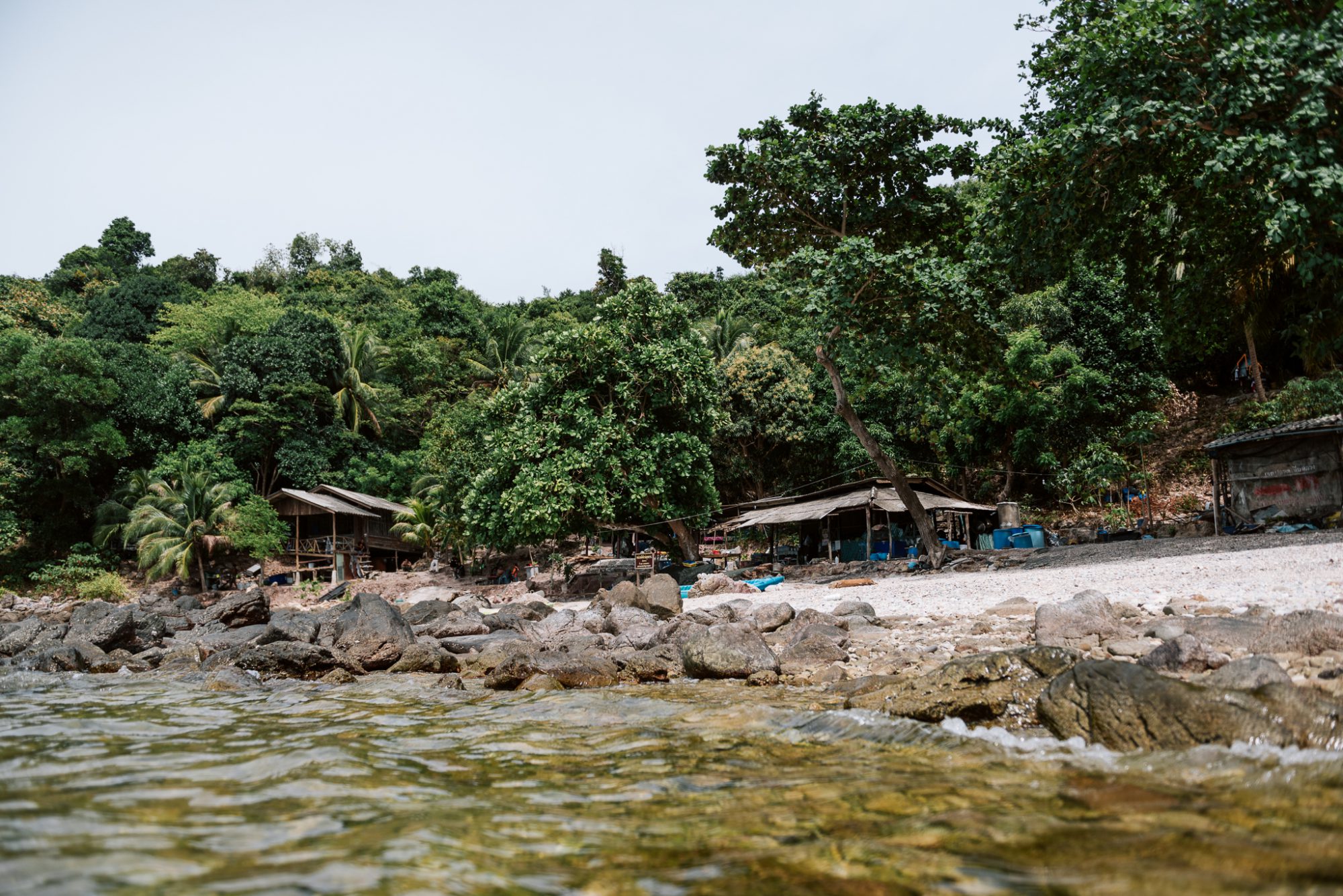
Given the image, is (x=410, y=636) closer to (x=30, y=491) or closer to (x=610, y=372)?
(x=610, y=372)

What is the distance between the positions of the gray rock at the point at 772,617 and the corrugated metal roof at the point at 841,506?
1030 centimetres

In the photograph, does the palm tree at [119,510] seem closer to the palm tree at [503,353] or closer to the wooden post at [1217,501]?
the palm tree at [503,353]

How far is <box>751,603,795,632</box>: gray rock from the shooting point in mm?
11789

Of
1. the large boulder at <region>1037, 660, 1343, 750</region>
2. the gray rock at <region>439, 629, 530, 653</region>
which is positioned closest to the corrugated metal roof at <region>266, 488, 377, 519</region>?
the gray rock at <region>439, 629, 530, 653</region>

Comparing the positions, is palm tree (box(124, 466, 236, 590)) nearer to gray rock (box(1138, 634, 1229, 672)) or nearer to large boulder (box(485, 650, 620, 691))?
large boulder (box(485, 650, 620, 691))

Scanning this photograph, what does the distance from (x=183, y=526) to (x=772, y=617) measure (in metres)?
25.1

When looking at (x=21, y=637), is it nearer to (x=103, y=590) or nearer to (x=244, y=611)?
(x=244, y=611)

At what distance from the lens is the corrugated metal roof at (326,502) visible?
3159 centimetres

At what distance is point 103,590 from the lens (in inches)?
1124

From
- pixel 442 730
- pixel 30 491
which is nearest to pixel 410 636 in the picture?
pixel 442 730

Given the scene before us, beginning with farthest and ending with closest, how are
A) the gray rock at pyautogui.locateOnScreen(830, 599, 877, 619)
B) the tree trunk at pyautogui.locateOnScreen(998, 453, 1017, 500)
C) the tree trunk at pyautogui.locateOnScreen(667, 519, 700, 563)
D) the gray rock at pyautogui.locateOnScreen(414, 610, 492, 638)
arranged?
1. the tree trunk at pyautogui.locateOnScreen(998, 453, 1017, 500)
2. the tree trunk at pyautogui.locateOnScreen(667, 519, 700, 563)
3. the gray rock at pyautogui.locateOnScreen(414, 610, 492, 638)
4. the gray rock at pyautogui.locateOnScreen(830, 599, 877, 619)

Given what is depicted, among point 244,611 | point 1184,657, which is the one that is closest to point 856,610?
point 1184,657

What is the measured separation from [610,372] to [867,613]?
478 inches

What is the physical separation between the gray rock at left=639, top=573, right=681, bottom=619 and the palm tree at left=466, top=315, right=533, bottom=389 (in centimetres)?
2586
